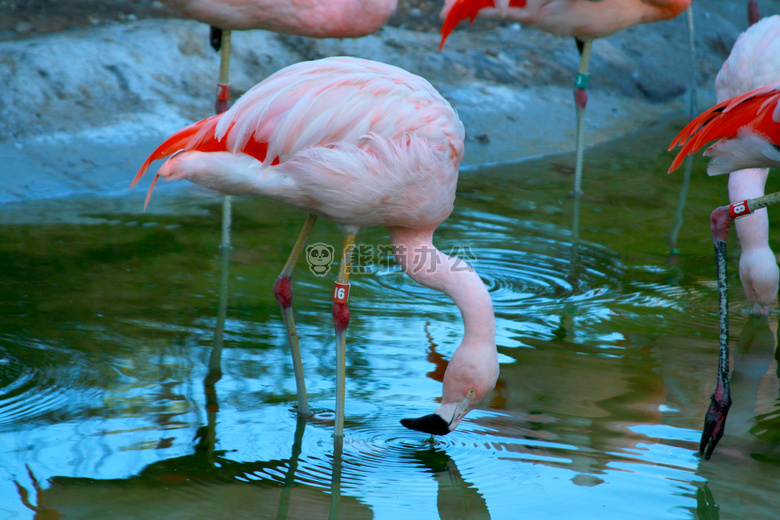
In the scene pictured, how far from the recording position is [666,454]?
2.41m

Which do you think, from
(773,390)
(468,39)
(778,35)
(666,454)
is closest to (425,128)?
(666,454)

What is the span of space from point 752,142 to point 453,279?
3.45 feet

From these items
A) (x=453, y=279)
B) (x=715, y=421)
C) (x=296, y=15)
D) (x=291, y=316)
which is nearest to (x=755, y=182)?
(x=715, y=421)

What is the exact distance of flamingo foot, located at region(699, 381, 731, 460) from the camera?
2.38 m

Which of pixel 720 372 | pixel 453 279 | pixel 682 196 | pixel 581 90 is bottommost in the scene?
pixel 720 372

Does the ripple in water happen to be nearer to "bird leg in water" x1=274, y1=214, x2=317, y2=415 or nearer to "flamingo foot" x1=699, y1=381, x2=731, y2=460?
"bird leg in water" x1=274, y1=214, x2=317, y2=415

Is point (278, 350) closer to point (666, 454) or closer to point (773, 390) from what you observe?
point (666, 454)

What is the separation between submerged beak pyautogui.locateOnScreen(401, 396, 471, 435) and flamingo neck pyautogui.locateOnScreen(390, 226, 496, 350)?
0.18 meters

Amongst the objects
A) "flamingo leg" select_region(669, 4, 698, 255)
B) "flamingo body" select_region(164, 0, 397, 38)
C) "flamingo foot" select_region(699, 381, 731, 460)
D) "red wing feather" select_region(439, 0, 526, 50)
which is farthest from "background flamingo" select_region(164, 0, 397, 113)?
Answer: "flamingo foot" select_region(699, 381, 731, 460)

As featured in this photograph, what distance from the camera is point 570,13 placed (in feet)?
15.2

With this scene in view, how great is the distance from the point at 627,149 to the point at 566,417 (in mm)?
3975

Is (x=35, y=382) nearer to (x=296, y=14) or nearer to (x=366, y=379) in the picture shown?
(x=366, y=379)

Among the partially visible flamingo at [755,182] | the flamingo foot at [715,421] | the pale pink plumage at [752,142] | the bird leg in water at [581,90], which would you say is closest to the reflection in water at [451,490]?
the flamingo foot at [715,421]

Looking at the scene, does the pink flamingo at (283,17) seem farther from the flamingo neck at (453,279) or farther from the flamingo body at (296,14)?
the flamingo neck at (453,279)
